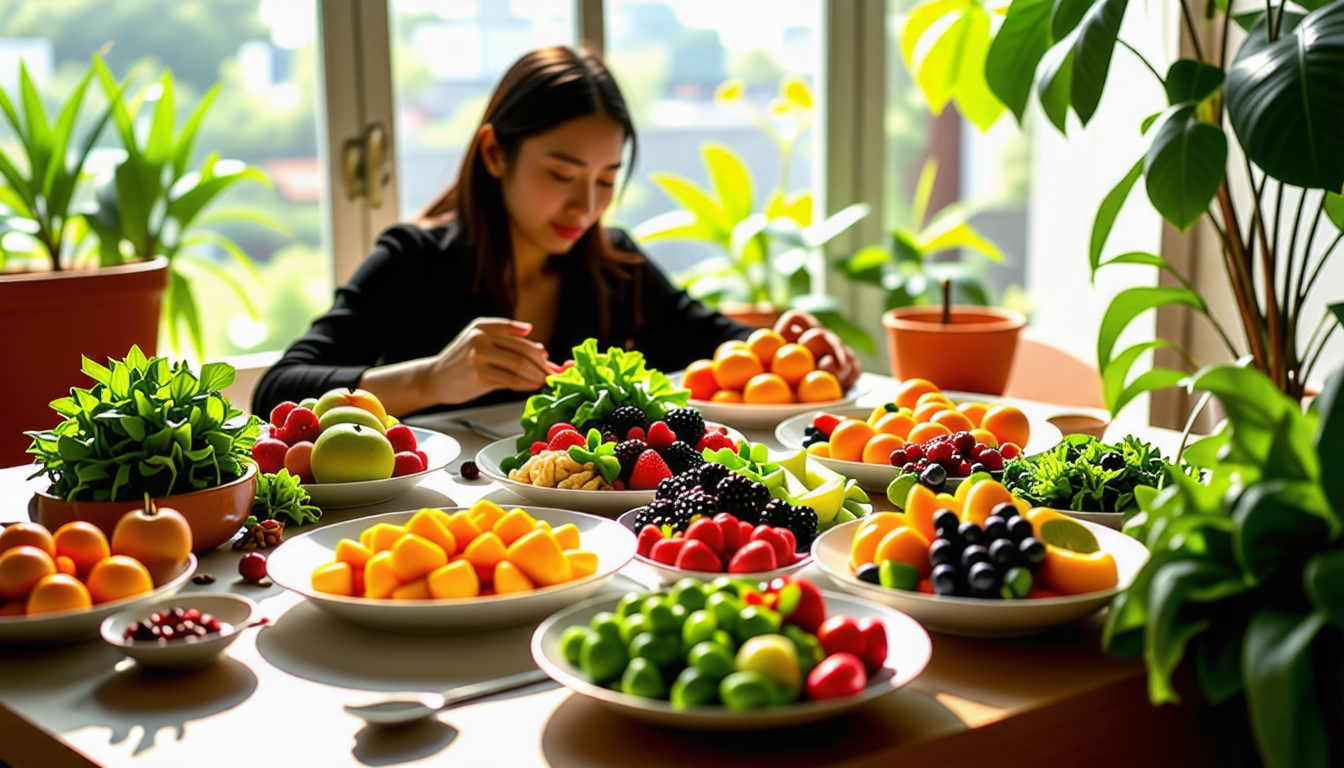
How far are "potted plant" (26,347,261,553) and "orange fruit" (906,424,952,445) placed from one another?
29.3 inches

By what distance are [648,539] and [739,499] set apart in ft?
0.33

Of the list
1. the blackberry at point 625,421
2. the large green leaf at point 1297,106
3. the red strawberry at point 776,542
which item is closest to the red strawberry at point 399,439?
the blackberry at point 625,421

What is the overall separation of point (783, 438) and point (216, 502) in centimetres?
75

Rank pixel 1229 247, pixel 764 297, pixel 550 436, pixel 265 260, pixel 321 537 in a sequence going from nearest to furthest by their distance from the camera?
pixel 321 537 < pixel 550 436 < pixel 1229 247 < pixel 265 260 < pixel 764 297

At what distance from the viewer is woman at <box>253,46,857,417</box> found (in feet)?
7.66

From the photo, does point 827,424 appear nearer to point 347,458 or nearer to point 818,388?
point 818,388

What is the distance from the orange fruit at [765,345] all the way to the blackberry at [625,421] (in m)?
0.46

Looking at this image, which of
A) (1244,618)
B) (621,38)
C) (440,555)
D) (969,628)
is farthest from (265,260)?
(1244,618)

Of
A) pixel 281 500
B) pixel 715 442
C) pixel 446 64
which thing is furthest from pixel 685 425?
pixel 446 64

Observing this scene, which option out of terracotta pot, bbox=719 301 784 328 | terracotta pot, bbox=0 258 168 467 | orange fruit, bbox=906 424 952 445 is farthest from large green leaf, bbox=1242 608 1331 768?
terracotta pot, bbox=719 301 784 328

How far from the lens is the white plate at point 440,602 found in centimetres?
100

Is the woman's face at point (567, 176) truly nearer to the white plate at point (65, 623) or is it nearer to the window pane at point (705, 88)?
the window pane at point (705, 88)

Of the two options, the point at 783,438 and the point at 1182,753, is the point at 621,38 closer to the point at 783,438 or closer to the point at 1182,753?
the point at 783,438

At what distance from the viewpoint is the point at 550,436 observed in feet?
5.00
